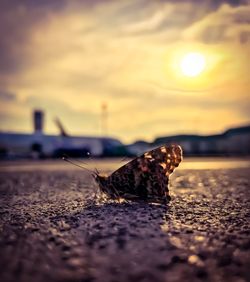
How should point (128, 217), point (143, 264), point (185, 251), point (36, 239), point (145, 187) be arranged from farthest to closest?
1. point (145, 187)
2. point (128, 217)
3. point (36, 239)
4. point (185, 251)
5. point (143, 264)

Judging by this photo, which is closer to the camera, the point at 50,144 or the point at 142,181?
the point at 142,181

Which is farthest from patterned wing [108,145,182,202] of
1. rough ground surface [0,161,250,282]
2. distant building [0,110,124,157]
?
distant building [0,110,124,157]

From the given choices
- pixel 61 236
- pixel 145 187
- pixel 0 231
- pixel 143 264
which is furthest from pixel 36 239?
pixel 145 187

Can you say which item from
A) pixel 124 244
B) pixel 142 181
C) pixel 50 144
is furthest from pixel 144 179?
pixel 50 144

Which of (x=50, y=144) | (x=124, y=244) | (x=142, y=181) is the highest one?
(x=50, y=144)

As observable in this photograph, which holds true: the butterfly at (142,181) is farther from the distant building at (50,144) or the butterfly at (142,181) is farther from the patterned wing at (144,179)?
the distant building at (50,144)

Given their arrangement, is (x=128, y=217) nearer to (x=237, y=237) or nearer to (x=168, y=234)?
(x=168, y=234)

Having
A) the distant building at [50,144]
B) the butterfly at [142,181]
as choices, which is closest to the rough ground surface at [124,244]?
the butterfly at [142,181]

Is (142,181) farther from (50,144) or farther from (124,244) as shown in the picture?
(50,144)
